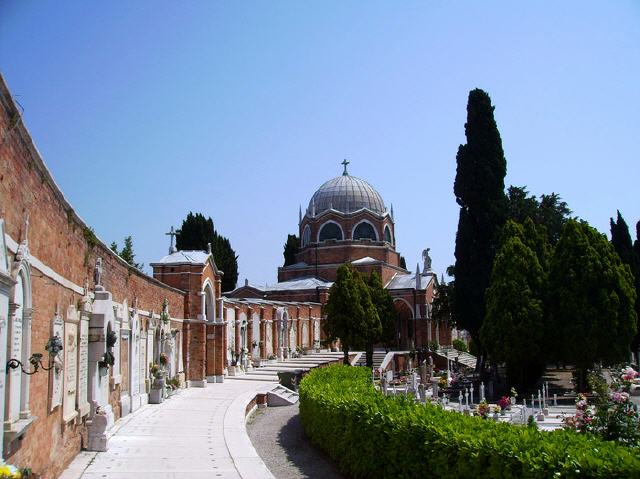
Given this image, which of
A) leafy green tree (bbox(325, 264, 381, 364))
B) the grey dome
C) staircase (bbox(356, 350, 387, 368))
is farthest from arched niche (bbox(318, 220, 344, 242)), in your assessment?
leafy green tree (bbox(325, 264, 381, 364))

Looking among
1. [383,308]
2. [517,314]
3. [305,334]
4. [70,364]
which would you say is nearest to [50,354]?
[70,364]

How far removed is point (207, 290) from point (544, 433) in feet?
62.4

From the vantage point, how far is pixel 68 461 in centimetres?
949

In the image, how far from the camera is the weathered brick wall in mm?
6465

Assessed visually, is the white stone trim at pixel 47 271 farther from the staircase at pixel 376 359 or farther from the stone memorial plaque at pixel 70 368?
the staircase at pixel 376 359

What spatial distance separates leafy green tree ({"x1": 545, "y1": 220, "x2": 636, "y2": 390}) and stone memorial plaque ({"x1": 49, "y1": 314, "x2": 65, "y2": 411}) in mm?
17146

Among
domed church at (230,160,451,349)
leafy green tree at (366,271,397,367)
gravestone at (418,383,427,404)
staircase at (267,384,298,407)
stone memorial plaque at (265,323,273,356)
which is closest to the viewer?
gravestone at (418,383,427,404)

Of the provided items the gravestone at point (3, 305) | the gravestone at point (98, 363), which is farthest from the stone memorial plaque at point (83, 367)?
the gravestone at point (3, 305)

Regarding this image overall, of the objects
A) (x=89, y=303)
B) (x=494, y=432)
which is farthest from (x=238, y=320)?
(x=494, y=432)

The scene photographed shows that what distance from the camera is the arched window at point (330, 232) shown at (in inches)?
2016

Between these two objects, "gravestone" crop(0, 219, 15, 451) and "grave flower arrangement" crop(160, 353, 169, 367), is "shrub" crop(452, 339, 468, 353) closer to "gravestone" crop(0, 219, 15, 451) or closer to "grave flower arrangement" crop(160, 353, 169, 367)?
"grave flower arrangement" crop(160, 353, 169, 367)

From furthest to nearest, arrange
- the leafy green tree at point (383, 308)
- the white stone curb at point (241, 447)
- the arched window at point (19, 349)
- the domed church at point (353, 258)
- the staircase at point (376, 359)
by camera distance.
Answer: the domed church at point (353, 258)
the leafy green tree at point (383, 308)
the staircase at point (376, 359)
the white stone curb at point (241, 447)
the arched window at point (19, 349)

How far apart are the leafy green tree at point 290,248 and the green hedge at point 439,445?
47.8m

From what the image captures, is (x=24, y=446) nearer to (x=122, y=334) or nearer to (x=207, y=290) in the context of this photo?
(x=122, y=334)
